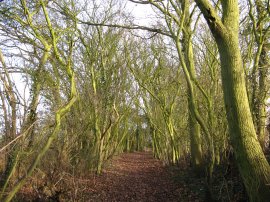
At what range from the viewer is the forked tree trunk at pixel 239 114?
470 centimetres

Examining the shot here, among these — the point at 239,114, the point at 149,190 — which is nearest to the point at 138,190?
the point at 149,190

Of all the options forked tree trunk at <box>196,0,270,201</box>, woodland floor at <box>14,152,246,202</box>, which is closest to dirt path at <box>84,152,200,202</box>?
woodland floor at <box>14,152,246,202</box>

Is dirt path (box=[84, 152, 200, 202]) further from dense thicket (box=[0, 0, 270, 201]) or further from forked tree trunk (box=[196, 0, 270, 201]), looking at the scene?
forked tree trunk (box=[196, 0, 270, 201])

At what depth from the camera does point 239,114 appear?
197 inches

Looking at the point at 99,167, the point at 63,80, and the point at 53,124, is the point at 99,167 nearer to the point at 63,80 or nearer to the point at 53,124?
the point at 63,80

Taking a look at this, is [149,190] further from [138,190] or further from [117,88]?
[117,88]

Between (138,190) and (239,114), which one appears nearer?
(239,114)

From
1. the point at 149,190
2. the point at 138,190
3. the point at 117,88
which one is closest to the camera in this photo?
the point at 149,190

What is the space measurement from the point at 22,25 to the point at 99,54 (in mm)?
6782

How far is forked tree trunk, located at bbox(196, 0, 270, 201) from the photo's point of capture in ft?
15.4

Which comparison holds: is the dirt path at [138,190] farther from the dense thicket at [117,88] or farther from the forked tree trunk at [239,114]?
the forked tree trunk at [239,114]

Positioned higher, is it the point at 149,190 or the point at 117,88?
the point at 117,88

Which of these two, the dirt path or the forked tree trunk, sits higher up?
the forked tree trunk

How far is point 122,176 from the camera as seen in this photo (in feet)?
45.5
